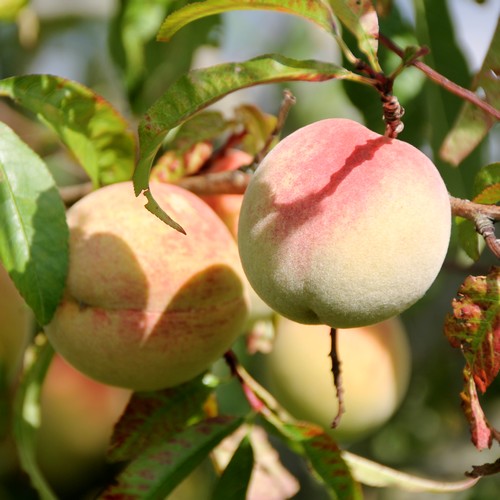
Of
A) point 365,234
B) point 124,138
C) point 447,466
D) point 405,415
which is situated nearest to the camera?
point 365,234

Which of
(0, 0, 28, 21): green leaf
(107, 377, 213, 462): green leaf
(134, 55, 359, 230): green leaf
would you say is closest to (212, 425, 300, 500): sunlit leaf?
(107, 377, 213, 462): green leaf

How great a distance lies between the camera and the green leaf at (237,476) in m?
1.07

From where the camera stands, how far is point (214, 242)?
40.8 inches

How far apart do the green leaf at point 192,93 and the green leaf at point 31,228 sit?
20cm

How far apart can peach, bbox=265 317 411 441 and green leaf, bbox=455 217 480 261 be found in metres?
0.51

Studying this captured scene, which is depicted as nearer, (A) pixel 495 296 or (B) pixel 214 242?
(A) pixel 495 296

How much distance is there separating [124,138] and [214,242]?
21cm

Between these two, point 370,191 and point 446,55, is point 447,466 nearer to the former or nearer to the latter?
point 446,55

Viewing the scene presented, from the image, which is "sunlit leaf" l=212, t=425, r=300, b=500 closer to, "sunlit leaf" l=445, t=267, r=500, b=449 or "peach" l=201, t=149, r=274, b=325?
"peach" l=201, t=149, r=274, b=325

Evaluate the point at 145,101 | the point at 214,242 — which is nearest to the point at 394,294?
the point at 214,242

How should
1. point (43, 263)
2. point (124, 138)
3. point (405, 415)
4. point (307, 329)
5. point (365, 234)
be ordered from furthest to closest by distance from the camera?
1. point (405, 415)
2. point (307, 329)
3. point (124, 138)
4. point (43, 263)
5. point (365, 234)

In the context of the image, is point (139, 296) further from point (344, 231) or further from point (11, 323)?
point (11, 323)

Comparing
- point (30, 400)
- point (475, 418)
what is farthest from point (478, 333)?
point (30, 400)

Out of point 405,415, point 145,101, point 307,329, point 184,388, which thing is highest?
point 145,101
